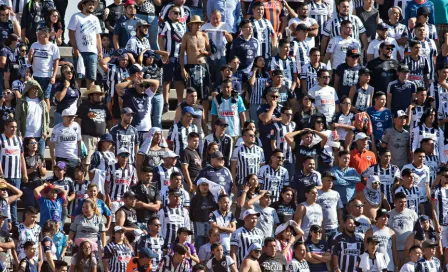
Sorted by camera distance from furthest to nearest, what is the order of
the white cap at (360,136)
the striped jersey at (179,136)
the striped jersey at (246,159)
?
the white cap at (360,136), the striped jersey at (179,136), the striped jersey at (246,159)

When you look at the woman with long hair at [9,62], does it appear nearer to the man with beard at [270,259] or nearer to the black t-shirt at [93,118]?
the black t-shirt at [93,118]

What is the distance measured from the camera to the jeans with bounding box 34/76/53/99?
26.7 meters

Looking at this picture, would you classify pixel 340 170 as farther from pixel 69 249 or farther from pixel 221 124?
pixel 69 249

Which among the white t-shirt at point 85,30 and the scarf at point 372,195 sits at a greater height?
the white t-shirt at point 85,30

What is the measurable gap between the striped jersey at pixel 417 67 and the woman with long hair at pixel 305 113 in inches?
108

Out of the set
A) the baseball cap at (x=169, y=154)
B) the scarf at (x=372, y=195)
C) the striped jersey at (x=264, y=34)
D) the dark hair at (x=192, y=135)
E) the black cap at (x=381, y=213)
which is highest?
the striped jersey at (x=264, y=34)

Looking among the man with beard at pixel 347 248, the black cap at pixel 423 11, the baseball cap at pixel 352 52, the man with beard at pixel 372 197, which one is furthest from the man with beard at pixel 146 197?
the black cap at pixel 423 11

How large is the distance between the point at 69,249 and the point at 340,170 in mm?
4665

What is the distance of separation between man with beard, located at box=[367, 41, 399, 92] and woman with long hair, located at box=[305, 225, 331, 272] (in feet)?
13.7

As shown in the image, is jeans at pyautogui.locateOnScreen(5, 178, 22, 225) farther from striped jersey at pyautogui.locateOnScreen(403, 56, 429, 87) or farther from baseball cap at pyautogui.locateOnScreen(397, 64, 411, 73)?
striped jersey at pyautogui.locateOnScreen(403, 56, 429, 87)

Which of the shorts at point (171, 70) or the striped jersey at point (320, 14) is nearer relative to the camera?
the shorts at point (171, 70)

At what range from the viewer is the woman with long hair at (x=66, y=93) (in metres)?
26.2

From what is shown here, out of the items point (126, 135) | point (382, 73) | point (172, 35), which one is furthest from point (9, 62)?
point (382, 73)

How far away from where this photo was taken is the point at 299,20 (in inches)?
1119
